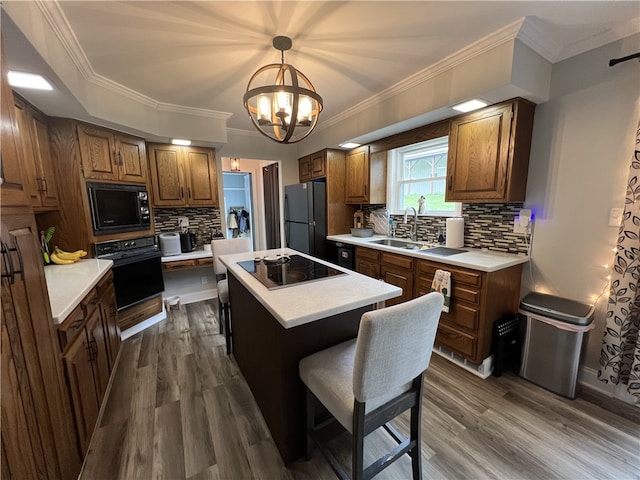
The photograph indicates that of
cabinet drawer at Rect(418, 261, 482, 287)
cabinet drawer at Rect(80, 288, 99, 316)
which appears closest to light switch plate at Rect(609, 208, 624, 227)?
cabinet drawer at Rect(418, 261, 482, 287)

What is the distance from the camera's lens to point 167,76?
2.29 m

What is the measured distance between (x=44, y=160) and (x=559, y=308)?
4.21 metres

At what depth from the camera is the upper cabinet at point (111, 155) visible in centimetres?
242

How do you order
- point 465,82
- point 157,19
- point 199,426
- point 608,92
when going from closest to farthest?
point 157,19
point 199,426
point 608,92
point 465,82

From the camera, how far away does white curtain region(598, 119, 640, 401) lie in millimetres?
1662

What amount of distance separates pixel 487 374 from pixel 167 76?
12.0ft

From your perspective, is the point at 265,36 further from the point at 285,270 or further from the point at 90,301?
the point at 90,301

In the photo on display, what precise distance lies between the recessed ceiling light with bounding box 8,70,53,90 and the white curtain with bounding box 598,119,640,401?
145 inches

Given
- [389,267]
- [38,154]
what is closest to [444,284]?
[389,267]

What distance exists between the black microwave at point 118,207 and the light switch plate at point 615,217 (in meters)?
4.15

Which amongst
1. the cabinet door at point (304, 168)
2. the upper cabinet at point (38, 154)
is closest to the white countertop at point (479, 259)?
the cabinet door at point (304, 168)

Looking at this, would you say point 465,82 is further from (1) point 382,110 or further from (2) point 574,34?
(1) point 382,110

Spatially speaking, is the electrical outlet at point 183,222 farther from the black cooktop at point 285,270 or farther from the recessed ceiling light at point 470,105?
the recessed ceiling light at point 470,105

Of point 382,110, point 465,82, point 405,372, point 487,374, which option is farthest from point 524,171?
point 405,372
